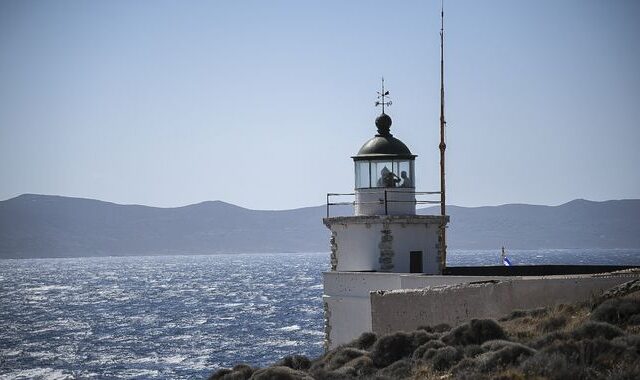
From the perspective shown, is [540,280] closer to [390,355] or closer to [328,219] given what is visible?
[390,355]

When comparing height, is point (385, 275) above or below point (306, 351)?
above

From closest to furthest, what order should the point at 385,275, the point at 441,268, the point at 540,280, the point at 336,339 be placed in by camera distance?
the point at 540,280, the point at 385,275, the point at 336,339, the point at 441,268

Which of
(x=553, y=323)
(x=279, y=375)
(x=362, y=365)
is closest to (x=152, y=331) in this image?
(x=362, y=365)

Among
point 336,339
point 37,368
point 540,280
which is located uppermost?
point 540,280

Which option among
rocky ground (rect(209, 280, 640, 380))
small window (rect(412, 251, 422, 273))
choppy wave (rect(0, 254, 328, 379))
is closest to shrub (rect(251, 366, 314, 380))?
rocky ground (rect(209, 280, 640, 380))

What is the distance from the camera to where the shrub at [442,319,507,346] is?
15.7 metres

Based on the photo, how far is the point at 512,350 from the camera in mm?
13883

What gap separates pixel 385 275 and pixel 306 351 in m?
24.4

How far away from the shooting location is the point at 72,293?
109875mm

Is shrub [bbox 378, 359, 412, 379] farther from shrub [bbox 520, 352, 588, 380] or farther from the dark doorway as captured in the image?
the dark doorway

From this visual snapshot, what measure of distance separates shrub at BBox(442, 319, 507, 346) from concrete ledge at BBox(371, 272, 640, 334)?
2.15 m

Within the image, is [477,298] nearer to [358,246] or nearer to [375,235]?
[375,235]

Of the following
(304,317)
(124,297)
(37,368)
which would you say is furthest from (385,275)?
(124,297)

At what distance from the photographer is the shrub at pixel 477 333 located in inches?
617
